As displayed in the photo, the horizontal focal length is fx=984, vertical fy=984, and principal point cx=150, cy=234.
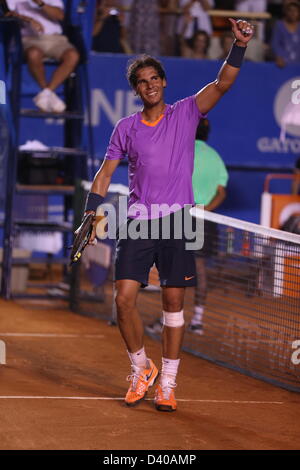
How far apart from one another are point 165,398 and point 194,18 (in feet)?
34.2

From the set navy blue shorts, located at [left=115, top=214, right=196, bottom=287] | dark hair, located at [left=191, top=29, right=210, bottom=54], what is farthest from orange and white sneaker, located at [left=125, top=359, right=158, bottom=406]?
dark hair, located at [left=191, top=29, right=210, bottom=54]

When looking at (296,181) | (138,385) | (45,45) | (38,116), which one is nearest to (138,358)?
(138,385)

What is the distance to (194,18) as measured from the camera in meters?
16.0

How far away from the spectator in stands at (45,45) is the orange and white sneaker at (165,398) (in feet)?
19.9

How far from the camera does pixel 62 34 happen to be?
12734mm

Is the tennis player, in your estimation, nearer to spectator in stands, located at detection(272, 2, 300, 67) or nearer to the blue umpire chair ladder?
the blue umpire chair ladder

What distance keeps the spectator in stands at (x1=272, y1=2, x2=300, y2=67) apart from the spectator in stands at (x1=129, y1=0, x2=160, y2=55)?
76.8 inches

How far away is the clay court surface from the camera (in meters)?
5.85

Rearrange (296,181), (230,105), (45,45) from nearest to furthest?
1. (45,45)
2. (230,105)
3. (296,181)

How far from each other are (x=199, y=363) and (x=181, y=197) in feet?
8.08

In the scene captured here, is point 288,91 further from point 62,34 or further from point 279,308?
point 279,308

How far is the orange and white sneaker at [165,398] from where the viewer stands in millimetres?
6687

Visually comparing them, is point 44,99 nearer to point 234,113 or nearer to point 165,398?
point 234,113
